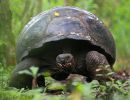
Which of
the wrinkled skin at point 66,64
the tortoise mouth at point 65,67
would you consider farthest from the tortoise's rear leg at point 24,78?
the tortoise mouth at point 65,67

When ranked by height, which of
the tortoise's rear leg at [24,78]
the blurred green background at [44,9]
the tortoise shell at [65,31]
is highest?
the blurred green background at [44,9]

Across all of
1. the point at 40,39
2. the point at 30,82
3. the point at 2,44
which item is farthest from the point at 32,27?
the point at 2,44

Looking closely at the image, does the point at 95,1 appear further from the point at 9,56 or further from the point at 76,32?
the point at 76,32

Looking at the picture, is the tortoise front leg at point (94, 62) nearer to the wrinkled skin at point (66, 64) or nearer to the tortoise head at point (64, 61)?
the wrinkled skin at point (66, 64)

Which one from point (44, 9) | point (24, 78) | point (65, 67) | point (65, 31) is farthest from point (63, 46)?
point (44, 9)

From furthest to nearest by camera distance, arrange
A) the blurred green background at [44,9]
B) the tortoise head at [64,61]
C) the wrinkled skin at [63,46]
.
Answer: the blurred green background at [44,9], the wrinkled skin at [63,46], the tortoise head at [64,61]
